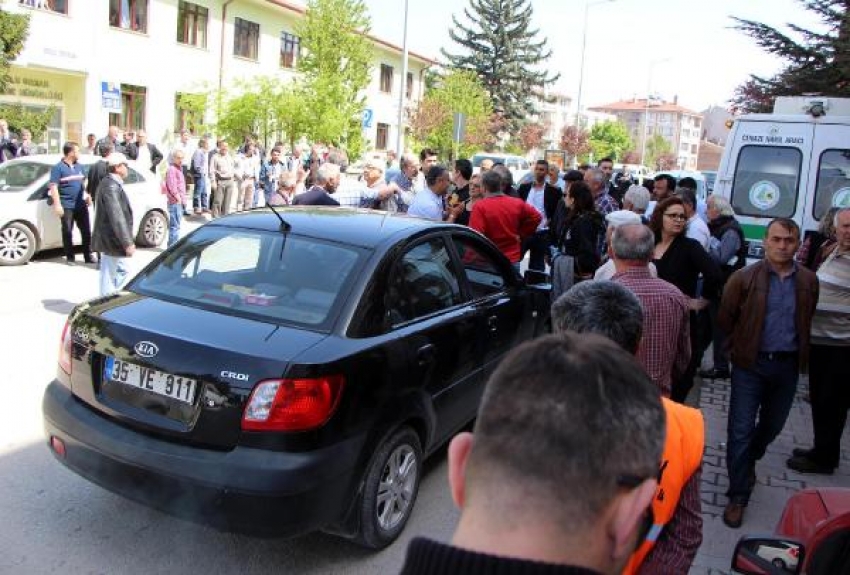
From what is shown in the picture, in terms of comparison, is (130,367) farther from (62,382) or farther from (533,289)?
(533,289)

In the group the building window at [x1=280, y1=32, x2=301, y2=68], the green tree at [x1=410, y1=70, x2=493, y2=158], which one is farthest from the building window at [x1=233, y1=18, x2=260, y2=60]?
the green tree at [x1=410, y1=70, x2=493, y2=158]

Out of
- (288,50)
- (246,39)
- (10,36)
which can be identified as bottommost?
(10,36)

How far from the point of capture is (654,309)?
332 cm

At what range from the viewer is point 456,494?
117 centimetres

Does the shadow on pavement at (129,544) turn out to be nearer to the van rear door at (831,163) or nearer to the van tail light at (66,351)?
the van tail light at (66,351)

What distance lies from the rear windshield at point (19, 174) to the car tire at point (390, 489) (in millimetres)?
9019

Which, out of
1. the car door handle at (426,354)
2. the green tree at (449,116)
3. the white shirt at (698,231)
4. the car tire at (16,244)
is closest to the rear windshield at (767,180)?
the white shirt at (698,231)

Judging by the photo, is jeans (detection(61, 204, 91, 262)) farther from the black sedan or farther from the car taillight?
the car taillight

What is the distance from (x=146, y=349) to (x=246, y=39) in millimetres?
30220

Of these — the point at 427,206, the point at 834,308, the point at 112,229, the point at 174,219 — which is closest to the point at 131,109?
the point at 174,219

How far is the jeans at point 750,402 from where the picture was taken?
4.36 meters

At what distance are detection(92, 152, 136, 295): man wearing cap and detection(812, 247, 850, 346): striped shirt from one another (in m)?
6.12

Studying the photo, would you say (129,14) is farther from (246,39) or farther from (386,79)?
(386,79)

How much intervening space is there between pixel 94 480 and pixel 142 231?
9458 millimetres
